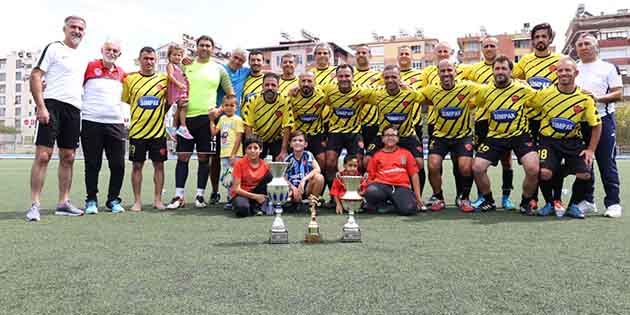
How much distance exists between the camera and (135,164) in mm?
6070

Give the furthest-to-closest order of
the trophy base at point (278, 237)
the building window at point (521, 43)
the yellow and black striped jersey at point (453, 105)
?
the building window at point (521, 43)
the yellow and black striped jersey at point (453, 105)
the trophy base at point (278, 237)

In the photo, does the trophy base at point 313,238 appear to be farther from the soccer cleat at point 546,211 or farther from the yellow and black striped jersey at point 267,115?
the soccer cleat at point 546,211

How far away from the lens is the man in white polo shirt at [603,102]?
5.38 m

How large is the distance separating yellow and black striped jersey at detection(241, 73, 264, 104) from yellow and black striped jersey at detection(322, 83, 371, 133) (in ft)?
3.21

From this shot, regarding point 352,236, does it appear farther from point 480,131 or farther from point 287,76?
point 287,76

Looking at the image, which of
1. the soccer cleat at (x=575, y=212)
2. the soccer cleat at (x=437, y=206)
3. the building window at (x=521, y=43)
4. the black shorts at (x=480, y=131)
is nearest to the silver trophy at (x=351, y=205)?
the soccer cleat at (x=437, y=206)

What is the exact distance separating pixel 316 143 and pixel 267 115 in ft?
2.30

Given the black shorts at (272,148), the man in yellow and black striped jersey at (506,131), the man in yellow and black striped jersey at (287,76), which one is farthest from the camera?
the man in yellow and black striped jersey at (287,76)

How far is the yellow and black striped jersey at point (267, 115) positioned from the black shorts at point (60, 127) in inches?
76.5

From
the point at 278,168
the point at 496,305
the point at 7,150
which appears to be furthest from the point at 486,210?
the point at 7,150

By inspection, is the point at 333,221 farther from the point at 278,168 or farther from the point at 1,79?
the point at 1,79

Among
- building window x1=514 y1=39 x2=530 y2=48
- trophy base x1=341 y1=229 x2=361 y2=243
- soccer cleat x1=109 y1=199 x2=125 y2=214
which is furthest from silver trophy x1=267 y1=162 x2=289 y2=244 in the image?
building window x1=514 y1=39 x2=530 y2=48

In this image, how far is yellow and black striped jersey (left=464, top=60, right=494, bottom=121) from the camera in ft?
20.7

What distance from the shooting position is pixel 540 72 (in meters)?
5.82
